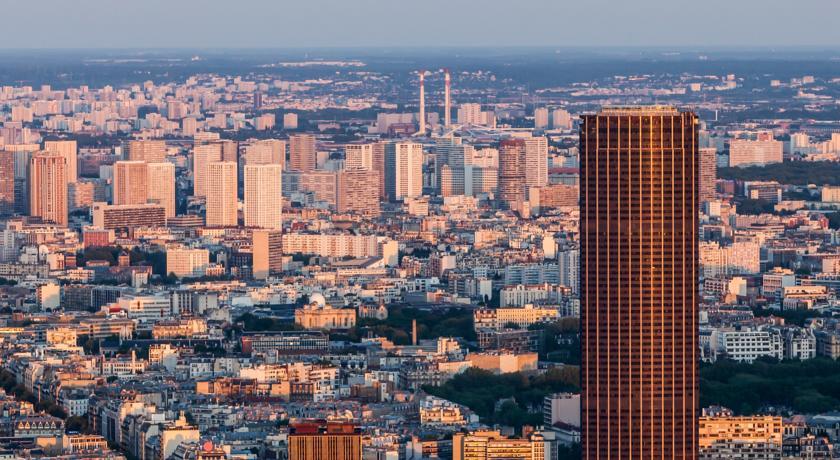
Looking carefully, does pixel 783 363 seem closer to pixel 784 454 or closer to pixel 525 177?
pixel 784 454

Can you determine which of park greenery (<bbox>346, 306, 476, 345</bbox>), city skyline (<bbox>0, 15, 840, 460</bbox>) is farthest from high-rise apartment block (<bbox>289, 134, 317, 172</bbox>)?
park greenery (<bbox>346, 306, 476, 345</bbox>)

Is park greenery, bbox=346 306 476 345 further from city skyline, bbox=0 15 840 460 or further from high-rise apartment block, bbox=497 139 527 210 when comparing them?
high-rise apartment block, bbox=497 139 527 210

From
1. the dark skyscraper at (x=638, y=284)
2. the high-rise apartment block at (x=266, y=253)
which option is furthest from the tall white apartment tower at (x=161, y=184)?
the dark skyscraper at (x=638, y=284)

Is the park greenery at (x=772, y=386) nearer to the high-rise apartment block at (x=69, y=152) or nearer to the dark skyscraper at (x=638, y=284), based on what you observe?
the dark skyscraper at (x=638, y=284)

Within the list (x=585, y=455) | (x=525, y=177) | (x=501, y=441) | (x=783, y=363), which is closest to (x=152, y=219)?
(x=525, y=177)

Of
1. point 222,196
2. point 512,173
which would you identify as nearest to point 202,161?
point 512,173

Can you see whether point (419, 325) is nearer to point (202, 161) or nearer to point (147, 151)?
point (202, 161)

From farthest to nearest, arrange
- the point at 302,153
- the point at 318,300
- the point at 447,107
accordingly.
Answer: the point at 447,107 → the point at 302,153 → the point at 318,300
